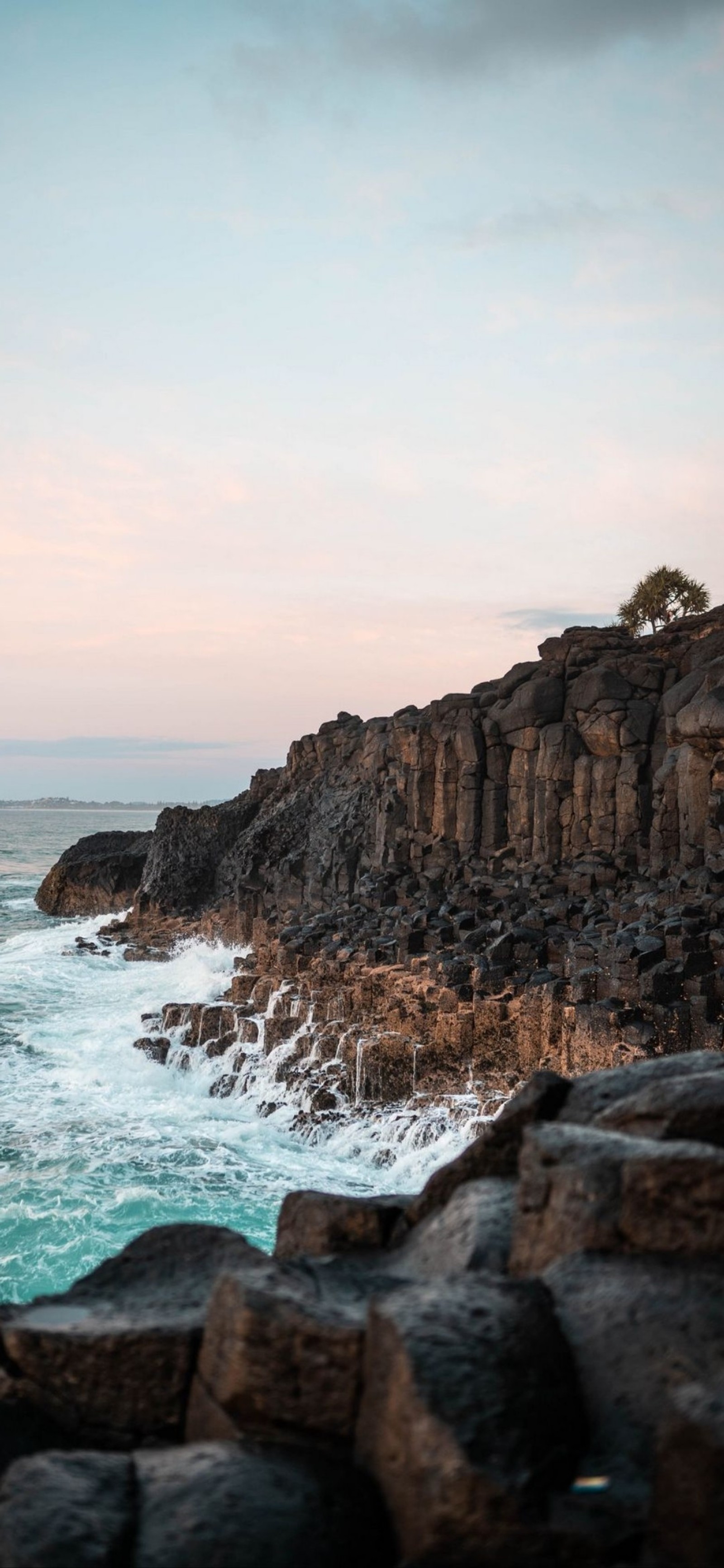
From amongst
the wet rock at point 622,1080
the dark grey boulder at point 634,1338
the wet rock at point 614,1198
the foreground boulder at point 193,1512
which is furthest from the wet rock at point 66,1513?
the wet rock at point 622,1080

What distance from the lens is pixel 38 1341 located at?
14.6ft

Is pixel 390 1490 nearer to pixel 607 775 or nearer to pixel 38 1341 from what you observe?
pixel 38 1341

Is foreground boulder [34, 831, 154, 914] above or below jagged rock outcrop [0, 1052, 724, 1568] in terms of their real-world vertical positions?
below

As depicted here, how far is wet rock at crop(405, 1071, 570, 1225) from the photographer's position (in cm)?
552

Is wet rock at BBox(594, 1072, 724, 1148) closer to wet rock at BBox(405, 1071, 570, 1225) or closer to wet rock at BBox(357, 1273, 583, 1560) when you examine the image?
wet rock at BBox(405, 1071, 570, 1225)

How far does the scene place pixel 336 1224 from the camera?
5496 millimetres

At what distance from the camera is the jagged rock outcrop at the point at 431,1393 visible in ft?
11.1

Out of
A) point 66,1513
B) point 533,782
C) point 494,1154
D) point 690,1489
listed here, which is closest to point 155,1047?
point 533,782

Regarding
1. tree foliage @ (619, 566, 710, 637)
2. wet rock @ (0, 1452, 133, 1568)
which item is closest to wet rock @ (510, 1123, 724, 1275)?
wet rock @ (0, 1452, 133, 1568)

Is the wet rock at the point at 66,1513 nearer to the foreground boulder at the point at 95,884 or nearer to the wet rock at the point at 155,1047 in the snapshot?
the wet rock at the point at 155,1047

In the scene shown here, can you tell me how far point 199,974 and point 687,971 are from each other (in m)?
23.9

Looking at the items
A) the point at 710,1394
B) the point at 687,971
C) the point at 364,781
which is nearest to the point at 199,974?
the point at 364,781

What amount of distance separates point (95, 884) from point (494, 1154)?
199 feet

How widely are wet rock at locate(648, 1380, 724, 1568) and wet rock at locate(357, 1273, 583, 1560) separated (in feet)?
1.37
